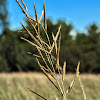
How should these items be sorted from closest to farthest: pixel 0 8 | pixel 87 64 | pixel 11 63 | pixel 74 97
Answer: pixel 74 97
pixel 87 64
pixel 11 63
pixel 0 8

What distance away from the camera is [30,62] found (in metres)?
20.2

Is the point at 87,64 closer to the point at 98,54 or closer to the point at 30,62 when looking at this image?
the point at 98,54

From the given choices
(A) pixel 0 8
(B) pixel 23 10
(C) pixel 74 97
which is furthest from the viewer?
(A) pixel 0 8

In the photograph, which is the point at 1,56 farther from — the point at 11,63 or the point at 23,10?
the point at 23,10

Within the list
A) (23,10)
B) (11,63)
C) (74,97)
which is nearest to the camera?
(23,10)

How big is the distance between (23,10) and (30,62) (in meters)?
19.8

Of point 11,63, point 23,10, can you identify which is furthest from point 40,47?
point 11,63

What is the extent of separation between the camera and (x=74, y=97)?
2.81 meters

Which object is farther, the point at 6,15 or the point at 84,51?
the point at 6,15

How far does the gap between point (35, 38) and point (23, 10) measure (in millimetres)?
105

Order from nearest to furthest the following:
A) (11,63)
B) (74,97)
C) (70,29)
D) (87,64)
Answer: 1. (74,97)
2. (87,64)
3. (11,63)
4. (70,29)

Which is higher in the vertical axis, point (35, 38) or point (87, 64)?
point (35, 38)

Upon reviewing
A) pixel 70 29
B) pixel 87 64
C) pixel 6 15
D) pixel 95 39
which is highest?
pixel 6 15

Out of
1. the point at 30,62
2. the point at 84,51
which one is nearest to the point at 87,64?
the point at 84,51
